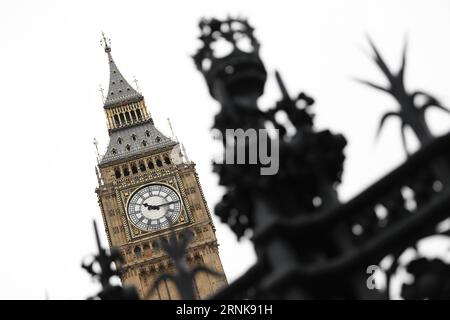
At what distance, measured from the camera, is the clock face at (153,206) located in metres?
53.5

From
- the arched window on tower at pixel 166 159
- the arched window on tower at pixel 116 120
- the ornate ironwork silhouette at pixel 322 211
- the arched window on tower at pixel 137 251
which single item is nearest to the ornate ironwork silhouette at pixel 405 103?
the ornate ironwork silhouette at pixel 322 211

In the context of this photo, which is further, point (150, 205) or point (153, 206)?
point (150, 205)

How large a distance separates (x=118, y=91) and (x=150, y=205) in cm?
1702

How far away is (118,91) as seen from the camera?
67125mm

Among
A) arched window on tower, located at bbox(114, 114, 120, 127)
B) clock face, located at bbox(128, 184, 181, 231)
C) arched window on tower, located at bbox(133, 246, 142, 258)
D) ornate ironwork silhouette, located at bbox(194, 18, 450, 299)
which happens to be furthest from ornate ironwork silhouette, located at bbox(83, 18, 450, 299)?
arched window on tower, located at bbox(114, 114, 120, 127)

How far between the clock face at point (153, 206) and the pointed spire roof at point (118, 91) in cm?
1320

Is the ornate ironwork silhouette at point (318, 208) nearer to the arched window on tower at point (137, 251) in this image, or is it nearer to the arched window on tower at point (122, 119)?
the arched window on tower at point (137, 251)

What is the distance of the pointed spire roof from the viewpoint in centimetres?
6584

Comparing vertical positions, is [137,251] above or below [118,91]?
below

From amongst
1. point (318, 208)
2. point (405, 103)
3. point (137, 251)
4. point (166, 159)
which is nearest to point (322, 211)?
point (318, 208)

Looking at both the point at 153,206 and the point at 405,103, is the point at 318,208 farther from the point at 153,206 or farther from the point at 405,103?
the point at 153,206

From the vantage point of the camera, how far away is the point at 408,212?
16.8 ft

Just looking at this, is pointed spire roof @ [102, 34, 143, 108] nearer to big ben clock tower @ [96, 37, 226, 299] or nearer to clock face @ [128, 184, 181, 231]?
big ben clock tower @ [96, 37, 226, 299]
